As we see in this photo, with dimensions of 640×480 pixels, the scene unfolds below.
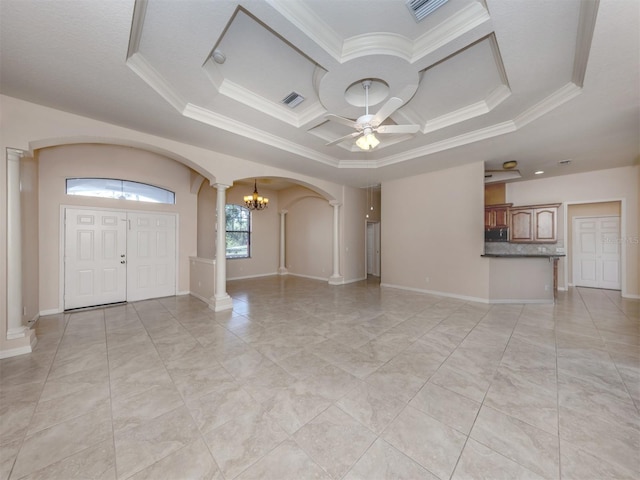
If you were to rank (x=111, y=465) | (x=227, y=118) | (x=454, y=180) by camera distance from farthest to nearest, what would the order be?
(x=454, y=180), (x=227, y=118), (x=111, y=465)

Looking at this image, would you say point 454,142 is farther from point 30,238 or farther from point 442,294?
point 30,238

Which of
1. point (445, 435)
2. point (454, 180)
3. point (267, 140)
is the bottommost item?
point (445, 435)

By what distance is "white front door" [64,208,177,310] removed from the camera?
4.36 metres

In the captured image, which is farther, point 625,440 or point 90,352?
point 90,352

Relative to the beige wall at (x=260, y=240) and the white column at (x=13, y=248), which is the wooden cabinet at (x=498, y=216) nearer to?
the beige wall at (x=260, y=240)

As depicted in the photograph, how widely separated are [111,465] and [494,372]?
322 cm

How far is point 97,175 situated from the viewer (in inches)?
179

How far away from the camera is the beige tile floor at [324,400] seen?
4.73 ft

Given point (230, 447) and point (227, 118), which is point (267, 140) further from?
point (230, 447)

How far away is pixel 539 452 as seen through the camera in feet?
4.93

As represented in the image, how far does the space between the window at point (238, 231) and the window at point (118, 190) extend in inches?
95.5

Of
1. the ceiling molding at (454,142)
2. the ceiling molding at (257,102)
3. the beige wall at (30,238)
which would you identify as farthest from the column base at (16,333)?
the ceiling molding at (454,142)

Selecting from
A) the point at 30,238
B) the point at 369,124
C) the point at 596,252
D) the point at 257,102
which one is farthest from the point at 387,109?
the point at 596,252

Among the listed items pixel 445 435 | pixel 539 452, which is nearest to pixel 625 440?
pixel 539 452
